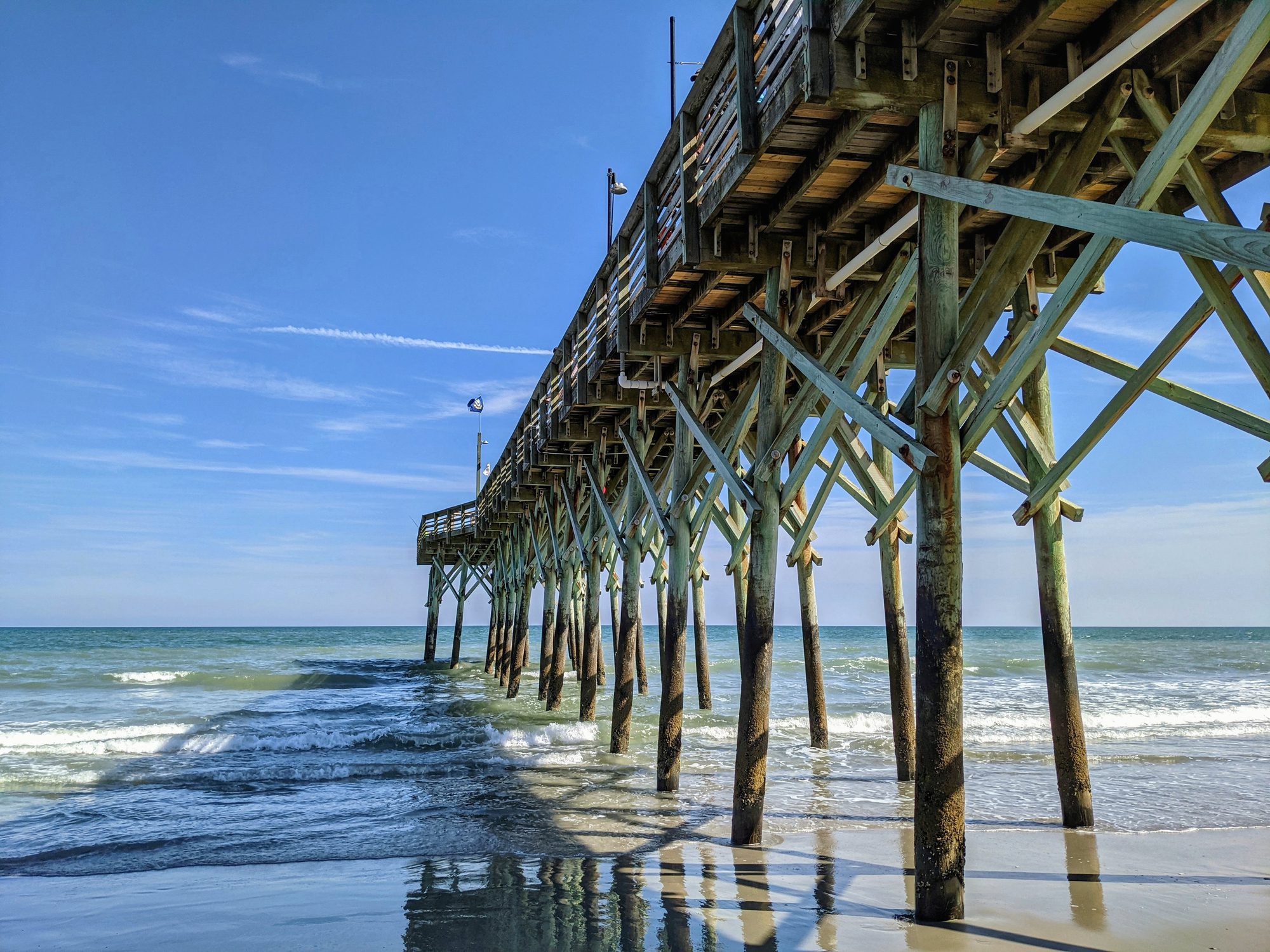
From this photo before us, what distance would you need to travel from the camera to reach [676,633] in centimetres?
893

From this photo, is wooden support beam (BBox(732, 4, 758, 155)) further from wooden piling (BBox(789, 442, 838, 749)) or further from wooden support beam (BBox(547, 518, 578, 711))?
wooden support beam (BBox(547, 518, 578, 711))

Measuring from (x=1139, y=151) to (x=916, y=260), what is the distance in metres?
1.33

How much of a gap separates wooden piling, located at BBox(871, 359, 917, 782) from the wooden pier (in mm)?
33

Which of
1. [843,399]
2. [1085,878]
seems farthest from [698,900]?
[843,399]

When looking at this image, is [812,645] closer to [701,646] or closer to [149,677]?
[701,646]

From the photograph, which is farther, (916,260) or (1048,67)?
(916,260)

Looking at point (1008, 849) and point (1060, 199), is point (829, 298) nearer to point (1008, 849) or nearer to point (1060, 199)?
point (1060, 199)

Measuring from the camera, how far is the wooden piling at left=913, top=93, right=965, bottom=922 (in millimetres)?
4371

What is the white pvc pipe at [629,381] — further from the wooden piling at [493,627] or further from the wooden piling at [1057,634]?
the wooden piling at [493,627]

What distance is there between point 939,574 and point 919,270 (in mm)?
1542

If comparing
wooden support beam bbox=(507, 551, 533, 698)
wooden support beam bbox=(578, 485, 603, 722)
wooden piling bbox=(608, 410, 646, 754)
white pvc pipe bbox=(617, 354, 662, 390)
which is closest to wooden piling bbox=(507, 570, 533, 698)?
wooden support beam bbox=(507, 551, 533, 698)

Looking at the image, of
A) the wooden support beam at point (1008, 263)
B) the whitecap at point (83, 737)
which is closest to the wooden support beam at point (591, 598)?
the whitecap at point (83, 737)

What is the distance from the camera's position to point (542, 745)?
13062 mm

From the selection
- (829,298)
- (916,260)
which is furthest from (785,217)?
(916,260)
